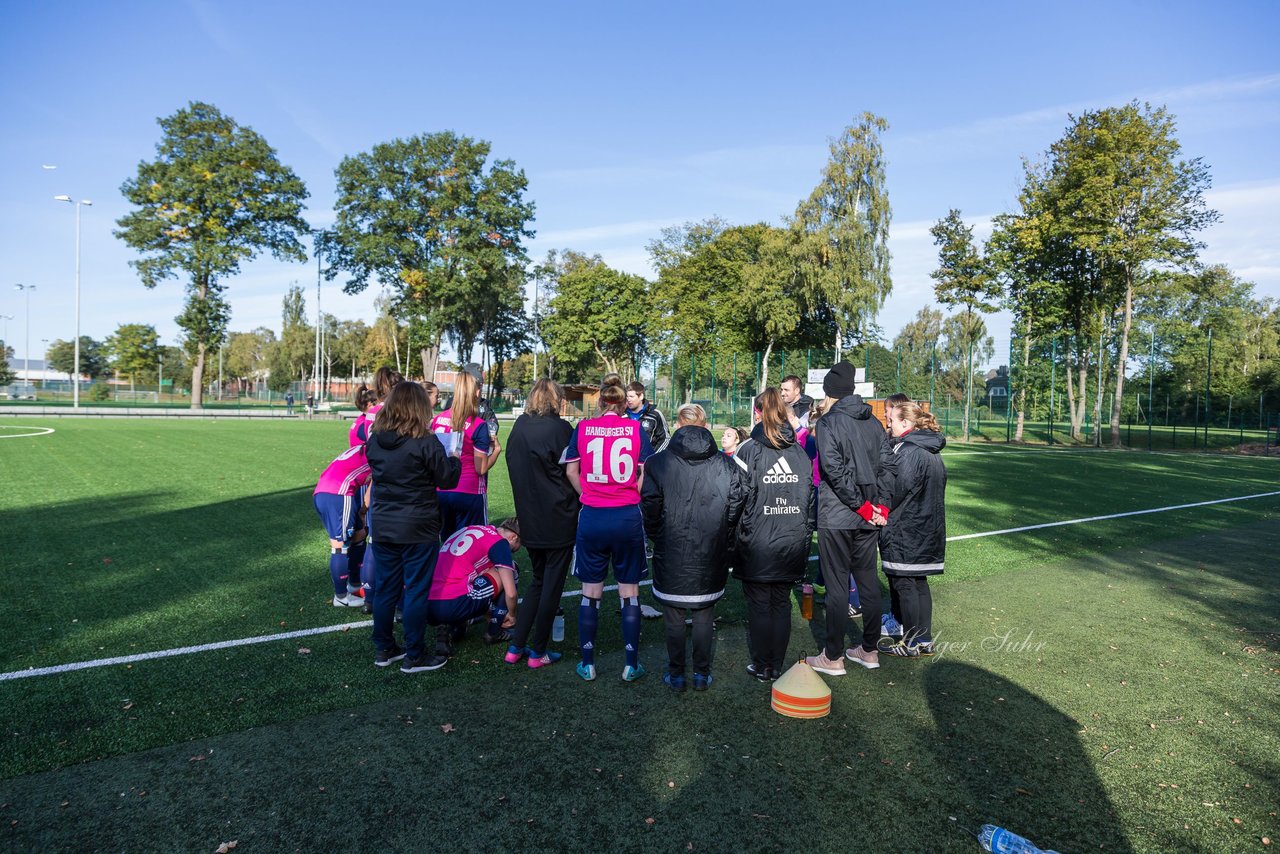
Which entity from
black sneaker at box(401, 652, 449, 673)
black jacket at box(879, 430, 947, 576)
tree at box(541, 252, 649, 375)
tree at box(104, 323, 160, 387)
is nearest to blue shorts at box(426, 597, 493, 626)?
black sneaker at box(401, 652, 449, 673)

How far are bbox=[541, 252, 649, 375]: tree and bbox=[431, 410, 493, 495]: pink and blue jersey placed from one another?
5802 cm

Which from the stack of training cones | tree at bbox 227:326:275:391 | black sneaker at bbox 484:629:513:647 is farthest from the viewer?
tree at bbox 227:326:275:391

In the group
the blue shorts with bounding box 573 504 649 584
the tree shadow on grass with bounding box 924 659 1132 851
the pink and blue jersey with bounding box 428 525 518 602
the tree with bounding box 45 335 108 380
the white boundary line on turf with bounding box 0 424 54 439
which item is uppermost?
the tree with bounding box 45 335 108 380

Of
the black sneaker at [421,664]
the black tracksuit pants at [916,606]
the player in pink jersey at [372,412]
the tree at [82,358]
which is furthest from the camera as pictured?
the tree at [82,358]

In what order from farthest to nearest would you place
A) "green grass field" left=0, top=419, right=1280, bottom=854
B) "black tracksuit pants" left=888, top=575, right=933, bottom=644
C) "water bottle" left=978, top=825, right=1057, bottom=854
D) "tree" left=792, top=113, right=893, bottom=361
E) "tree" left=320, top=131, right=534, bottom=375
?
"tree" left=320, top=131, right=534, bottom=375 → "tree" left=792, top=113, right=893, bottom=361 → "black tracksuit pants" left=888, top=575, right=933, bottom=644 → "green grass field" left=0, top=419, right=1280, bottom=854 → "water bottle" left=978, top=825, right=1057, bottom=854

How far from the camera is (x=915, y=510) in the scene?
530cm

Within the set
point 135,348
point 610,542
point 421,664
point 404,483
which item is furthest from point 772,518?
point 135,348

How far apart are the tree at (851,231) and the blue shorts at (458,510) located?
38.5 m

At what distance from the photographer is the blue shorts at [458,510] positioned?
558 centimetres

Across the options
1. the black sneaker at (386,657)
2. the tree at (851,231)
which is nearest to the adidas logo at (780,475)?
the black sneaker at (386,657)

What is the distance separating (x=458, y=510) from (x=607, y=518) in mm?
1547

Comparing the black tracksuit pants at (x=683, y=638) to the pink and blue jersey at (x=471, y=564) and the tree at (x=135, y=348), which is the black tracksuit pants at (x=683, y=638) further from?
the tree at (x=135, y=348)

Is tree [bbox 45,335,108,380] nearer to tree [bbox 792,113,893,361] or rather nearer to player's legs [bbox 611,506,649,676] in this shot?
Answer: tree [bbox 792,113,893,361]

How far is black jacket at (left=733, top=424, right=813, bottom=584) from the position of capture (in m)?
4.60
